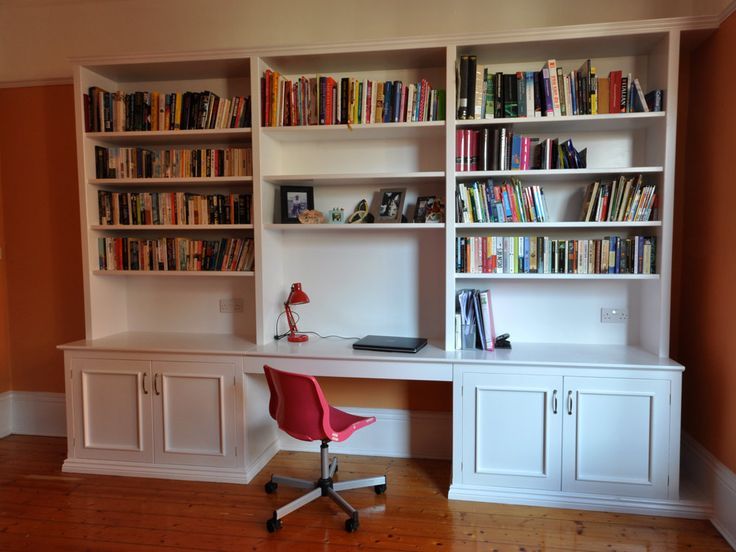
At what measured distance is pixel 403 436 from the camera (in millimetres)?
3297

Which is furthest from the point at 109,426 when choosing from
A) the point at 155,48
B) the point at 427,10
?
the point at 427,10

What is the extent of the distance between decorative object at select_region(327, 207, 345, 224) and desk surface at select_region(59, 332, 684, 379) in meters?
0.77

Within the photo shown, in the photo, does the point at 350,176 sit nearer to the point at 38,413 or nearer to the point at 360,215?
the point at 360,215

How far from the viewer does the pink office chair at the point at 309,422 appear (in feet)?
7.95

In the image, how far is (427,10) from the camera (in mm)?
3111

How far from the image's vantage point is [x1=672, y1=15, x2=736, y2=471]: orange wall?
2.40 metres

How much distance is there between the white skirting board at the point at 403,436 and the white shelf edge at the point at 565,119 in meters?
1.82

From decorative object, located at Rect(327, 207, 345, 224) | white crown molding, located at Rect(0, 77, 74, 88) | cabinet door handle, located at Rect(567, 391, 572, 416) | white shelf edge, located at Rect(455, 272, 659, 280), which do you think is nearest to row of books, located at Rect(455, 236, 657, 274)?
white shelf edge, located at Rect(455, 272, 659, 280)

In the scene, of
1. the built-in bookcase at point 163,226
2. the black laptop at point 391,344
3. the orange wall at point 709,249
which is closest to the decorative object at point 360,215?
the built-in bookcase at point 163,226

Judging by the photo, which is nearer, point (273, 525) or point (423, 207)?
point (273, 525)

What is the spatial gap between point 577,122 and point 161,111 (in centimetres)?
248

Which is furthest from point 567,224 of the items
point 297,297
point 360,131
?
point 297,297

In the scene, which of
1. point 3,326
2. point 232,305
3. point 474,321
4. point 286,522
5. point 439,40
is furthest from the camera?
point 3,326

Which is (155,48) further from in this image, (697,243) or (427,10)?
(697,243)
